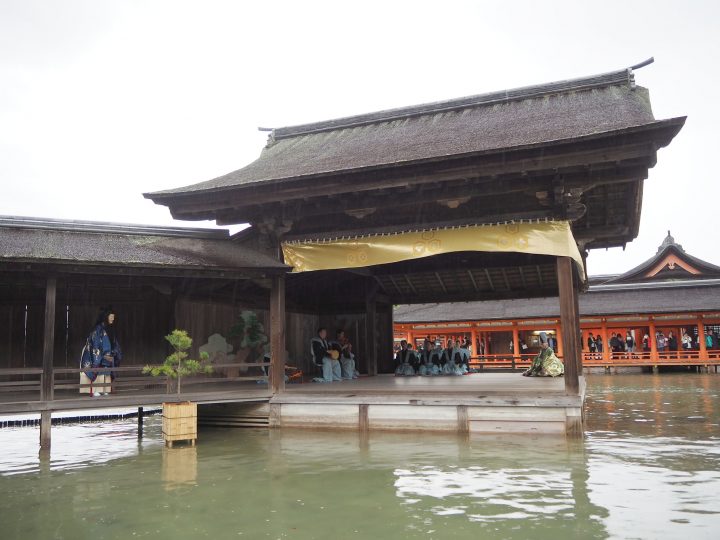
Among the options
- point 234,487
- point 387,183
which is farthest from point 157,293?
point 234,487

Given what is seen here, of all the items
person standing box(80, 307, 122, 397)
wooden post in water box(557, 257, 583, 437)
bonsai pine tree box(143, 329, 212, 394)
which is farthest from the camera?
person standing box(80, 307, 122, 397)

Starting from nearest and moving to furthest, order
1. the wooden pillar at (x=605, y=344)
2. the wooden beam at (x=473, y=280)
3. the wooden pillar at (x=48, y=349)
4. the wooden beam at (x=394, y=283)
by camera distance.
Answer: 1. the wooden pillar at (x=48, y=349)
2. the wooden beam at (x=473, y=280)
3. the wooden beam at (x=394, y=283)
4. the wooden pillar at (x=605, y=344)

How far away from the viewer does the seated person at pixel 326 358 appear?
15719mm

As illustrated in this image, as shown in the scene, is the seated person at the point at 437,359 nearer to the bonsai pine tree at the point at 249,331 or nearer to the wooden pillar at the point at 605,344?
the bonsai pine tree at the point at 249,331

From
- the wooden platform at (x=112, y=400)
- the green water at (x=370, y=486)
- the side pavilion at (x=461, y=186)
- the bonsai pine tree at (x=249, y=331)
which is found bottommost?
the green water at (x=370, y=486)

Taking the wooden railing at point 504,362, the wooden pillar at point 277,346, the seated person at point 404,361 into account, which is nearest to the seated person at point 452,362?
the seated person at point 404,361

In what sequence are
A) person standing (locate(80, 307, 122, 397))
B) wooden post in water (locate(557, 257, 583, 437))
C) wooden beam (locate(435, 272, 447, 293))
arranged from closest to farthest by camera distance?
wooden post in water (locate(557, 257, 583, 437)), person standing (locate(80, 307, 122, 397)), wooden beam (locate(435, 272, 447, 293))

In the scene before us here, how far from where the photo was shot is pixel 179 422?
1066 centimetres

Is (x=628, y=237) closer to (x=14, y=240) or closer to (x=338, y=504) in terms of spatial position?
(x=338, y=504)

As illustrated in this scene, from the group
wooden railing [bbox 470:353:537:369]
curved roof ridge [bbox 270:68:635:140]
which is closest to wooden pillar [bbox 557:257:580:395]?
curved roof ridge [bbox 270:68:635:140]

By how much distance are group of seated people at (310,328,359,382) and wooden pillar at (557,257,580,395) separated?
21.9 ft

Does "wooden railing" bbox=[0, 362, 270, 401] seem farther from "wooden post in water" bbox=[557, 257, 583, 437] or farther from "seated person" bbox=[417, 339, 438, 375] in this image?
"seated person" bbox=[417, 339, 438, 375]

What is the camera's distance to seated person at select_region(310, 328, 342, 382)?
51.6 feet

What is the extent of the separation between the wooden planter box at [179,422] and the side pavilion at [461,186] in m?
2.14
